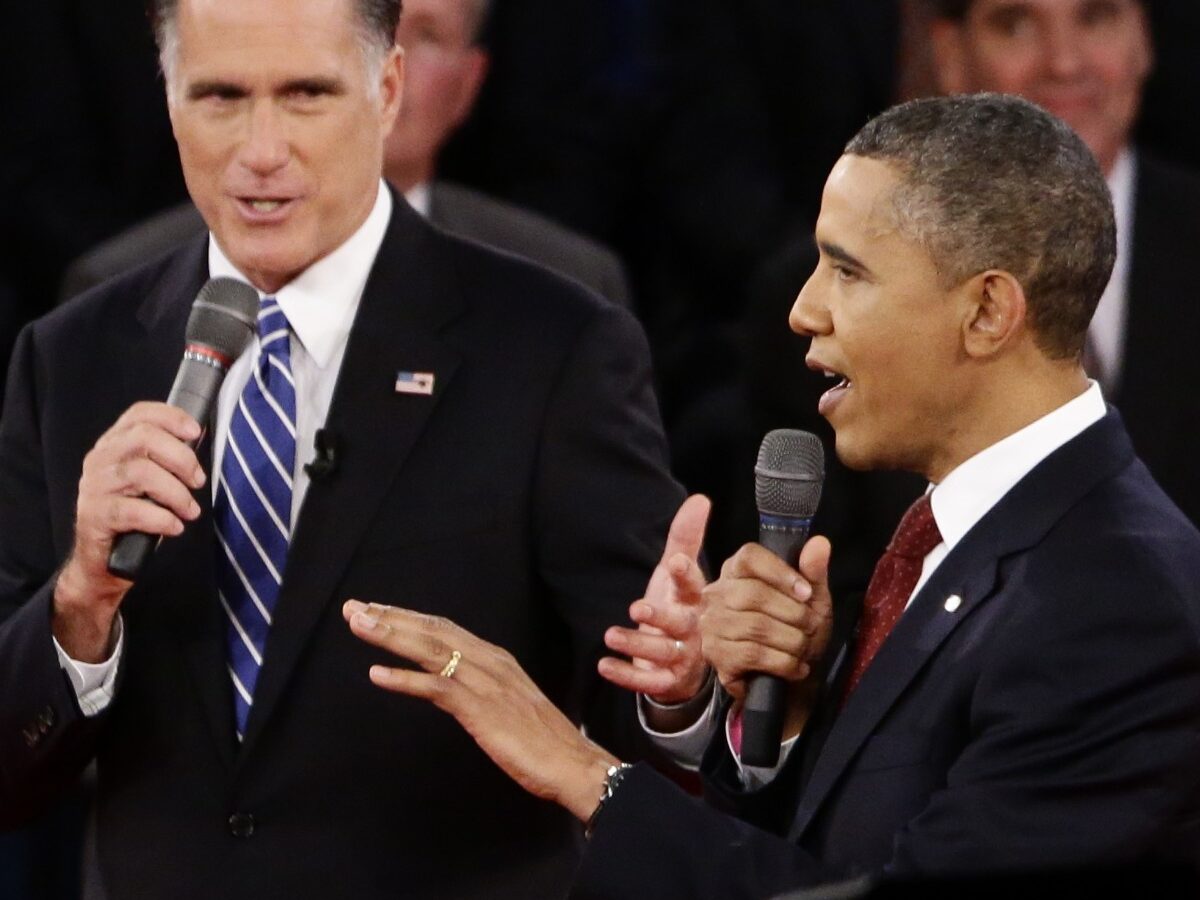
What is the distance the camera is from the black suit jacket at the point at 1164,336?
399 centimetres

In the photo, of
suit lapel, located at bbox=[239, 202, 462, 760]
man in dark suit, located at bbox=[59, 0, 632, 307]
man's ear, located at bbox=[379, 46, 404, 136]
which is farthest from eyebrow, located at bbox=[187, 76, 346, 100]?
man in dark suit, located at bbox=[59, 0, 632, 307]

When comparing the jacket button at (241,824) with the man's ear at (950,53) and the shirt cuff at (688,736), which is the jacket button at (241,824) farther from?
the man's ear at (950,53)

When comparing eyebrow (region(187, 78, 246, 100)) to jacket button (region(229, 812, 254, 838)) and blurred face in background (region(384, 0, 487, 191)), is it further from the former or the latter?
blurred face in background (region(384, 0, 487, 191))

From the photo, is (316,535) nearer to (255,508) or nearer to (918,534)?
(255,508)

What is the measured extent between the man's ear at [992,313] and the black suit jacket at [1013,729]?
13 centimetres

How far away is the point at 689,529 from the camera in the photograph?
2.52 metres

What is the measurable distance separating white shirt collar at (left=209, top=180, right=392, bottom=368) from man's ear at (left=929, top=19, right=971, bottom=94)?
1739 mm

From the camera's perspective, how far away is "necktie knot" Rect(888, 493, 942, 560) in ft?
8.00

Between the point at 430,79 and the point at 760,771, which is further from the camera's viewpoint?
the point at 430,79

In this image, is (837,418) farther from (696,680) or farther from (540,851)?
(540,851)

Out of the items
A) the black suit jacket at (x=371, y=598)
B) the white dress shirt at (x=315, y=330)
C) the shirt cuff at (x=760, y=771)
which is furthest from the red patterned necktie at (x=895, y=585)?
the white dress shirt at (x=315, y=330)

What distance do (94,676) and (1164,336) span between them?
2207 millimetres

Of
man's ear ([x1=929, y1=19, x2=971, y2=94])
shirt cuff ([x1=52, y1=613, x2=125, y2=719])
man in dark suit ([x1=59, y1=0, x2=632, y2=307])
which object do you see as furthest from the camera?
man in dark suit ([x1=59, y1=0, x2=632, y2=307])

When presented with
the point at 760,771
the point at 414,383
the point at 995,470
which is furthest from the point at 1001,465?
the point at 414,383
